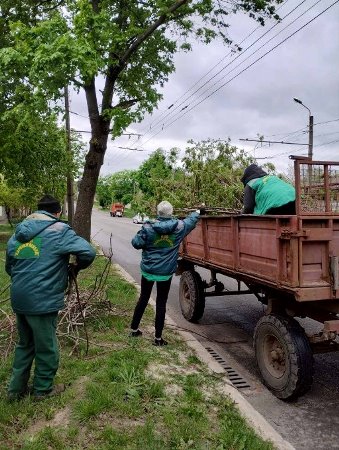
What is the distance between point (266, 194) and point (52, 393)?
9.95ft

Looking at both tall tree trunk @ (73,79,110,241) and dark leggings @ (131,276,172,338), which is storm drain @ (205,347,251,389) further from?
tall tree trunk @ (73,79,110,241)

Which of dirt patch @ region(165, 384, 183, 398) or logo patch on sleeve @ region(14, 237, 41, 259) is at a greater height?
logo patch on sleeve @ region(14, 237, 41, 259)

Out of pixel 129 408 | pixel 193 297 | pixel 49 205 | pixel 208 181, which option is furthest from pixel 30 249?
pixel 208 181

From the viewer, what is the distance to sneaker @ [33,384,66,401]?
12.1 feet

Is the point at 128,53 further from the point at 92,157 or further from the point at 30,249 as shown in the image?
the point at 30,249

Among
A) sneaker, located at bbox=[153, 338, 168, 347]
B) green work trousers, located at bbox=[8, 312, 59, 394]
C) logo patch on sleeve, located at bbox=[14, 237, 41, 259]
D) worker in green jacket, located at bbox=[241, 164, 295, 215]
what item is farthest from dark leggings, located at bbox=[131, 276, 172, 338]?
logo patch on sleeve, located at bbox=[14, 237, 41, 259]

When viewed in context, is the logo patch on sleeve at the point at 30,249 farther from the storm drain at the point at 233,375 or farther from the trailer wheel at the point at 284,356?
the storm drain at the point at 233,375

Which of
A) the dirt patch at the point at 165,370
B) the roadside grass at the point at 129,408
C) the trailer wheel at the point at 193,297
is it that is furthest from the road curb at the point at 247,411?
the trailer wheel at the point at 193,297

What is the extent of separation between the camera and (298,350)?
12.6ft

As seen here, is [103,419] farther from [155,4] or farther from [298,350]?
[155,4]

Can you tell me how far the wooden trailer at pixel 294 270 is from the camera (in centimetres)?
370

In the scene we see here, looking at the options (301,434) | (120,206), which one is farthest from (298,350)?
(120,206)

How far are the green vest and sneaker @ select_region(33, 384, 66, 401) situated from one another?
281cm

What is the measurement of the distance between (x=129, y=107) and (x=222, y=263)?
7.55m
